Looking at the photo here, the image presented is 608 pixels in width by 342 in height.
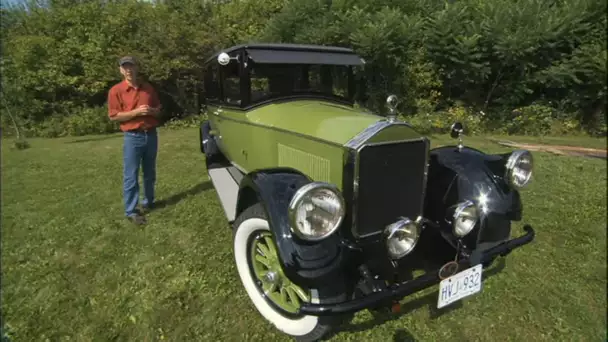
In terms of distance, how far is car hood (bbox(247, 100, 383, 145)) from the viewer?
235 centimetres

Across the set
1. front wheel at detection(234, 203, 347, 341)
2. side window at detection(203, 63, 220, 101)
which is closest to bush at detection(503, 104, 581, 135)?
front wheel at detection(234, 203, 347, 341)

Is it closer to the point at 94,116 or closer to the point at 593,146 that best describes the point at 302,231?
the point at 593,146

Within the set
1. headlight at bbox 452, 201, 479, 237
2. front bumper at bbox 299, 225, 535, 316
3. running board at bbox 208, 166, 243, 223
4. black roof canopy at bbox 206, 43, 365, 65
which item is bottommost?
running board at bbox 208, 166, 243, 223

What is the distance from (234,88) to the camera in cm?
373

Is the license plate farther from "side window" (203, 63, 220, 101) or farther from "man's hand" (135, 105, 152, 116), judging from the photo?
"side window" (203, 63, 220, 101)

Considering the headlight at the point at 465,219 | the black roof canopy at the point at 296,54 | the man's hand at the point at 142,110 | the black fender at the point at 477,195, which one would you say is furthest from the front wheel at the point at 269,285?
the man's hand at the point at 142,110

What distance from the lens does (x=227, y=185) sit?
4414 millimetres

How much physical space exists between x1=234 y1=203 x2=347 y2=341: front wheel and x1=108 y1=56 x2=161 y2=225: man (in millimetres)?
2012

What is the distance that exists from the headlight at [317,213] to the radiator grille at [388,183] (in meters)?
0.32

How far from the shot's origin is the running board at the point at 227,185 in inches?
144

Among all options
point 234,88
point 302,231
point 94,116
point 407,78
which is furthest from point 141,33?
point 302,231

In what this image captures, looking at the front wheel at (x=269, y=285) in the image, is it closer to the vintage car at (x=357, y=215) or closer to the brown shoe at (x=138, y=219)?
the vintage car at (x=357, y=215)

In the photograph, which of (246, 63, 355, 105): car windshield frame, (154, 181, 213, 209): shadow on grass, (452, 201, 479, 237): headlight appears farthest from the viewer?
(154, 181, 213, 209): shadow on grass

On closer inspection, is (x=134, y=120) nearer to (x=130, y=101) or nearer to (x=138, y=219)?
(x=130, y=101)
